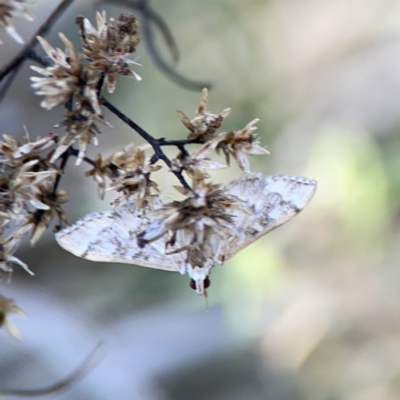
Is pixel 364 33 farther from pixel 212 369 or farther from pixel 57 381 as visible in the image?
pixel 57 381

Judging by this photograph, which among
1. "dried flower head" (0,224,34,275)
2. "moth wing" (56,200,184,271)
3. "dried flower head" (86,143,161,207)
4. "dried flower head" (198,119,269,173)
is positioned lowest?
"dried flower head" (0,224,34,275)

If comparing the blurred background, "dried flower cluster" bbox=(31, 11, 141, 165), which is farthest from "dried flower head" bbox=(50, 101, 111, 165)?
the blurred background

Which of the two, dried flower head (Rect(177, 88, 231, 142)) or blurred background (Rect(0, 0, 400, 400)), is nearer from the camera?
dried flower head (Rect(177, 88, 231, 142))

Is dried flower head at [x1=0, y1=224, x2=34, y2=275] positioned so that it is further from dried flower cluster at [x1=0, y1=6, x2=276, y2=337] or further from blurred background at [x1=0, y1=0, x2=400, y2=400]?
blurred background at [x1=0, y1=0, x2=400, y2=400]

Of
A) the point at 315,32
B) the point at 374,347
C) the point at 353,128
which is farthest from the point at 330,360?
the point at 315,32

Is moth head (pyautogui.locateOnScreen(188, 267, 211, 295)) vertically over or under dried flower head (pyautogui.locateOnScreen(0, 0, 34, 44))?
under

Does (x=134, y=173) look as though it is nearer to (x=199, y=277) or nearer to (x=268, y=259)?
(x=199, y=277)

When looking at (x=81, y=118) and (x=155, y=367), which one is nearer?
(x=81, y=118)
